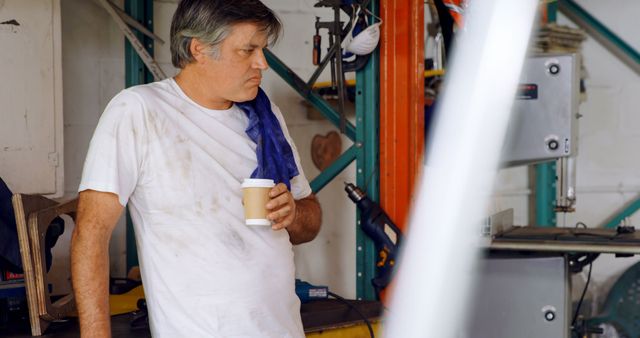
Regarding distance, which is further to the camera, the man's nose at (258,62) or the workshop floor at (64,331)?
the workshop floor at (64,331)

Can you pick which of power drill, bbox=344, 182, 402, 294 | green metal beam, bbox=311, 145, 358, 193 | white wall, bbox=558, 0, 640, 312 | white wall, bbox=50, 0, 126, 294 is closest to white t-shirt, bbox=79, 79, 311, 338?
power drill, bbox=344, 182, 402, 294

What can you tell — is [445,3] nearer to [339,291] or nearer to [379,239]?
[379,239]

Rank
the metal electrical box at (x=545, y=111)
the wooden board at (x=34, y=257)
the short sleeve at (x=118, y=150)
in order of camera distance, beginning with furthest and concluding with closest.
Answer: the metal electrical box at (x=545, y=111) → the wooden board at (x=34, y=257) → the short sleeve at (x=118, y=150)

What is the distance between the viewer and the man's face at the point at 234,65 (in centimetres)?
187

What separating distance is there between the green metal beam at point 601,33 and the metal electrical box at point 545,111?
2100mm

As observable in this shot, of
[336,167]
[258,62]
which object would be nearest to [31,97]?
[258,62]

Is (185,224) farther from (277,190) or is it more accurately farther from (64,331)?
(64,331)

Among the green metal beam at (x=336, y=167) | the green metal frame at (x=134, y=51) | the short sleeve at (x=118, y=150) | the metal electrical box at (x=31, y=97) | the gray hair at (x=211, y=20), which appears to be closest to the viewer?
the short sleeve at (x=118, y=150)

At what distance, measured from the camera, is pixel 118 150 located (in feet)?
5.62

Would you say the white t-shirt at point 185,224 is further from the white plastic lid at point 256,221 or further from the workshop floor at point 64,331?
the workshop floor at point 64,331

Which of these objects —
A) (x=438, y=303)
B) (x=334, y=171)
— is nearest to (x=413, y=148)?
(x=334, y=171)

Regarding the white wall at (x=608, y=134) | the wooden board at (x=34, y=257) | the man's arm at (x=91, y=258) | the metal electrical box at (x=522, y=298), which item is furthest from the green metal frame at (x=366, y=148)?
the white wall at (x=608, y=134)

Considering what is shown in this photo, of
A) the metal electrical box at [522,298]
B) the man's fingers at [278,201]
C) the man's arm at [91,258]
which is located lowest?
the metal electrical box at [522,298]

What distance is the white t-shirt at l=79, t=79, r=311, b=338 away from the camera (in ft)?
5.79
